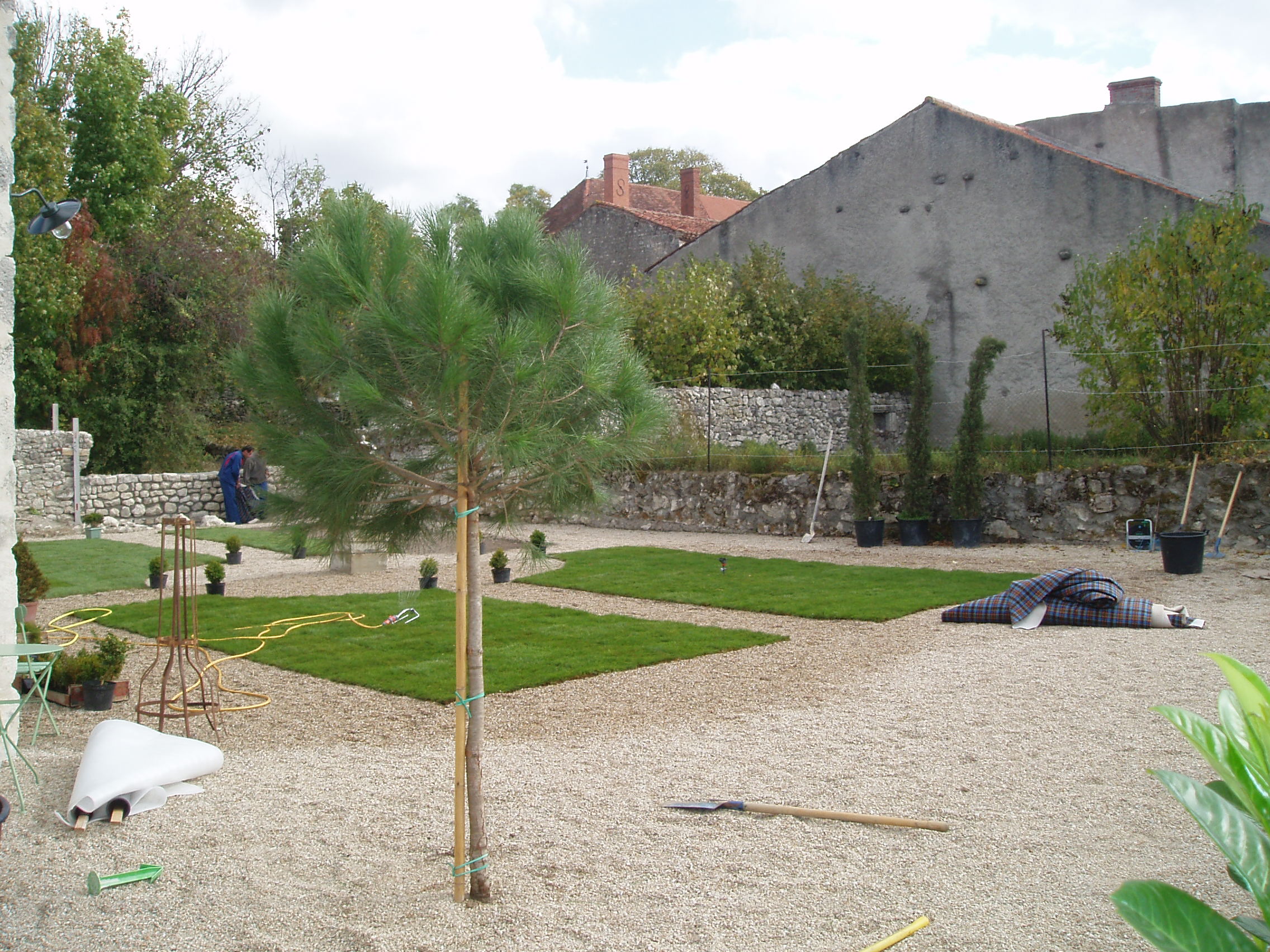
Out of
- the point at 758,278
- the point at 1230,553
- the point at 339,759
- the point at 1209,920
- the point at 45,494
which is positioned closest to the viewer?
the point at 1209,920

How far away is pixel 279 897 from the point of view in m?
3.06

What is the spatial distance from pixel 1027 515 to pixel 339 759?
10.5 m

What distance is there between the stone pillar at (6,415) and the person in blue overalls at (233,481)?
1369cm

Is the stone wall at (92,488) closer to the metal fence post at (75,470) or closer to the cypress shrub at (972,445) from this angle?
the metal fence post at (75,470)

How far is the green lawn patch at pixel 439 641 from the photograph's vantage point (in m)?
6.36

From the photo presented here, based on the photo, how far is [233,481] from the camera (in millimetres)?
18391

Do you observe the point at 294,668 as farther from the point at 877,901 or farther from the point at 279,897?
the point at 877,901

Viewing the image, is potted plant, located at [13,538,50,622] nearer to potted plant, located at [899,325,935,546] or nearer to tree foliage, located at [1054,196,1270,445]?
potted plant, located at [899,325,935,546]

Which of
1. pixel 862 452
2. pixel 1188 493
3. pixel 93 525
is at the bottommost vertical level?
pixel 93 525

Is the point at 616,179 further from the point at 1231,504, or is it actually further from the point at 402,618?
the point at 402,618

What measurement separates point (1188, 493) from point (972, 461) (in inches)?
99.6

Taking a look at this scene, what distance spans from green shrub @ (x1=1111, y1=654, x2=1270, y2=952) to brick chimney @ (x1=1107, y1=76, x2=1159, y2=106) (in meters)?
22.3

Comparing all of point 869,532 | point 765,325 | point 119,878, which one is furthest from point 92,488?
→ point 119,878

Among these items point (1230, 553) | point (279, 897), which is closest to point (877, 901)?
point (279, 897)
